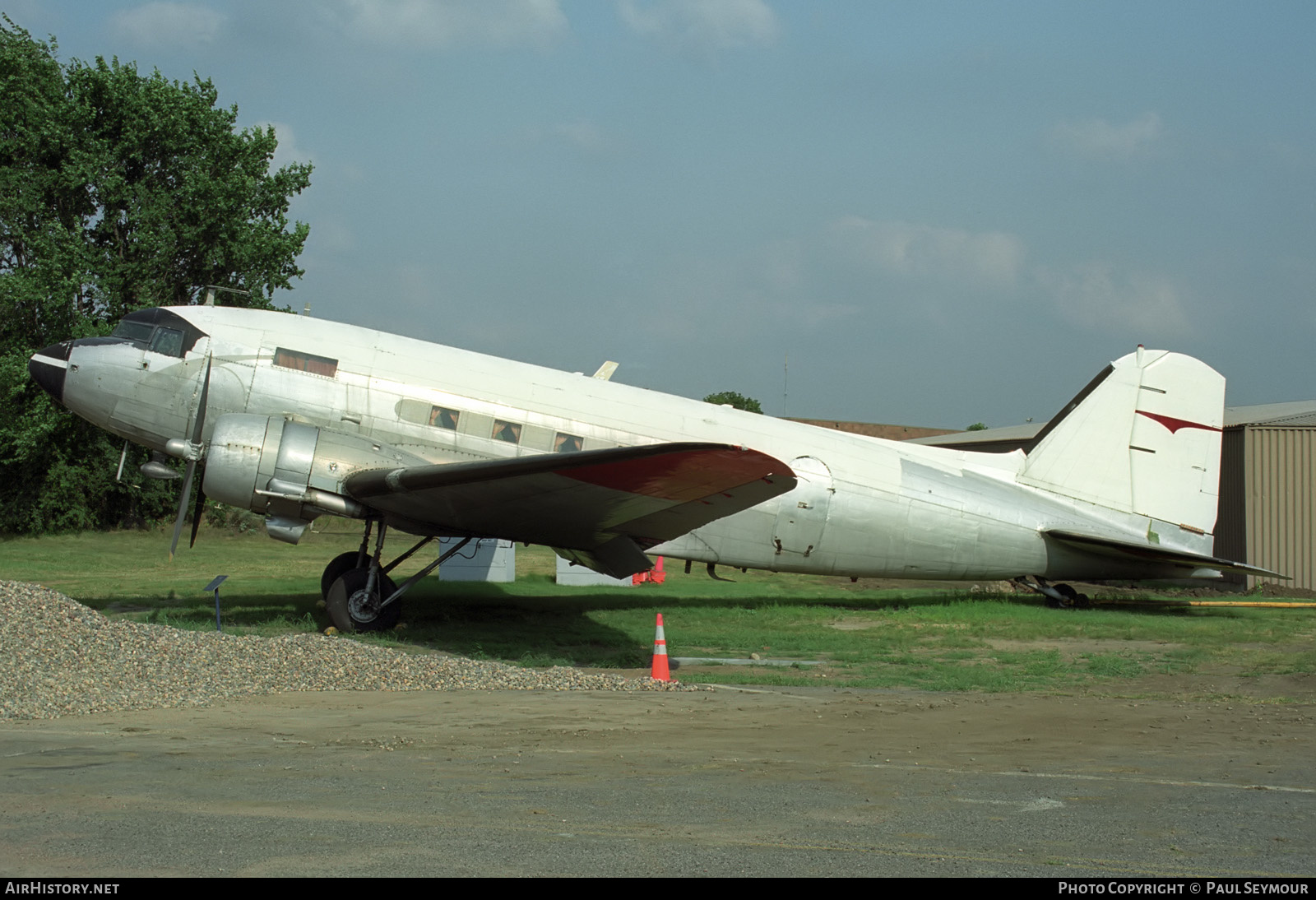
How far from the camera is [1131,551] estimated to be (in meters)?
15.3

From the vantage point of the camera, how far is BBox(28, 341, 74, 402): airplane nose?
40.4 feet

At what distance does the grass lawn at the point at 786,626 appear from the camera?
35.5 ft

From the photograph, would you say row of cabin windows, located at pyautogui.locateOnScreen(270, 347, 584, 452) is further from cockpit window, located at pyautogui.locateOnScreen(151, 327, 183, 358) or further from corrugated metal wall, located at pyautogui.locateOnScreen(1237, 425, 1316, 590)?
corrugated metal wall, located at pyautogui.locateOnScreen(1237, 425, 1316, 590)

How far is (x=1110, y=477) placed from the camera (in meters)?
15.8

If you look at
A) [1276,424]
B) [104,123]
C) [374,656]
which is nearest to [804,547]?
[374,656]

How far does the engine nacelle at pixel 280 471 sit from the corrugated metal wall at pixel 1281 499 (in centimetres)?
1822

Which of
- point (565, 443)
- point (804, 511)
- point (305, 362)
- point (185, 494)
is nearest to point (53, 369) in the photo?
point (185, 494)

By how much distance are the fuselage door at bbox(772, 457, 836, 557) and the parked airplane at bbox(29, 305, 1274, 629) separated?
3 cm

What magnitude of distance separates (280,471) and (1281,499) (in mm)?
19795

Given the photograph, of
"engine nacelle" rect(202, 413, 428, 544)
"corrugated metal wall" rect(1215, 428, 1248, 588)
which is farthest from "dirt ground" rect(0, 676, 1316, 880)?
"corrugated metal wall" rect(1215, 428, 1248, 588)

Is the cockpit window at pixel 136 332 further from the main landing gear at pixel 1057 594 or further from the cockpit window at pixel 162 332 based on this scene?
the main landing gear at pixel 1057 594

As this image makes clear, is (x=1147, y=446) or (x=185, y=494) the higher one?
(x=1147, y=446)

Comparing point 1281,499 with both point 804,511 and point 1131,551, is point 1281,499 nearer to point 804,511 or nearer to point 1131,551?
point 1131,551

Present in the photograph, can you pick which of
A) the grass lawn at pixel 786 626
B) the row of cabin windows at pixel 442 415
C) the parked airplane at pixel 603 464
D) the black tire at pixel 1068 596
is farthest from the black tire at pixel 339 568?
the black tire at pixel 1068 596
